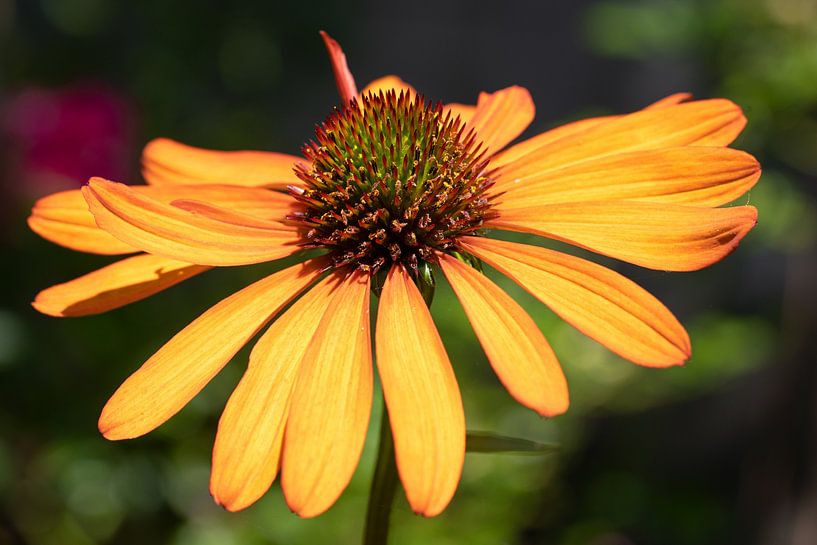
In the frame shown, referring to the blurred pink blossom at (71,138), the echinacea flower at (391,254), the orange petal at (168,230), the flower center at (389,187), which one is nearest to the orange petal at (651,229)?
the echinacea flower at (391,254)

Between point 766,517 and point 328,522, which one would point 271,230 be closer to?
point 328,522

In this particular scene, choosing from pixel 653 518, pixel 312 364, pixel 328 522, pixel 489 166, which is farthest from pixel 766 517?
pixel 312 364

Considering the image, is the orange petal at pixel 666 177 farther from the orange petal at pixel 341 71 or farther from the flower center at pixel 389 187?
the orange petal at pixel 341 71

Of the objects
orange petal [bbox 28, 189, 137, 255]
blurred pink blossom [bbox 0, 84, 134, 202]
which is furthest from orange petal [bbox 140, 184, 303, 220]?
blurred pink blossom [bbox 0, 84, 134, 202]

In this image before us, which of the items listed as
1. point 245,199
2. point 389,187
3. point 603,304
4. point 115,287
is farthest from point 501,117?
point 115,287


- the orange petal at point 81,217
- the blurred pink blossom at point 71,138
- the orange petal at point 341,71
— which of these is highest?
the blurred pink blossom at point 71,138

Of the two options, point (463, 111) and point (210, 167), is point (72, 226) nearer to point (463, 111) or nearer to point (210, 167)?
point (210, 167)
